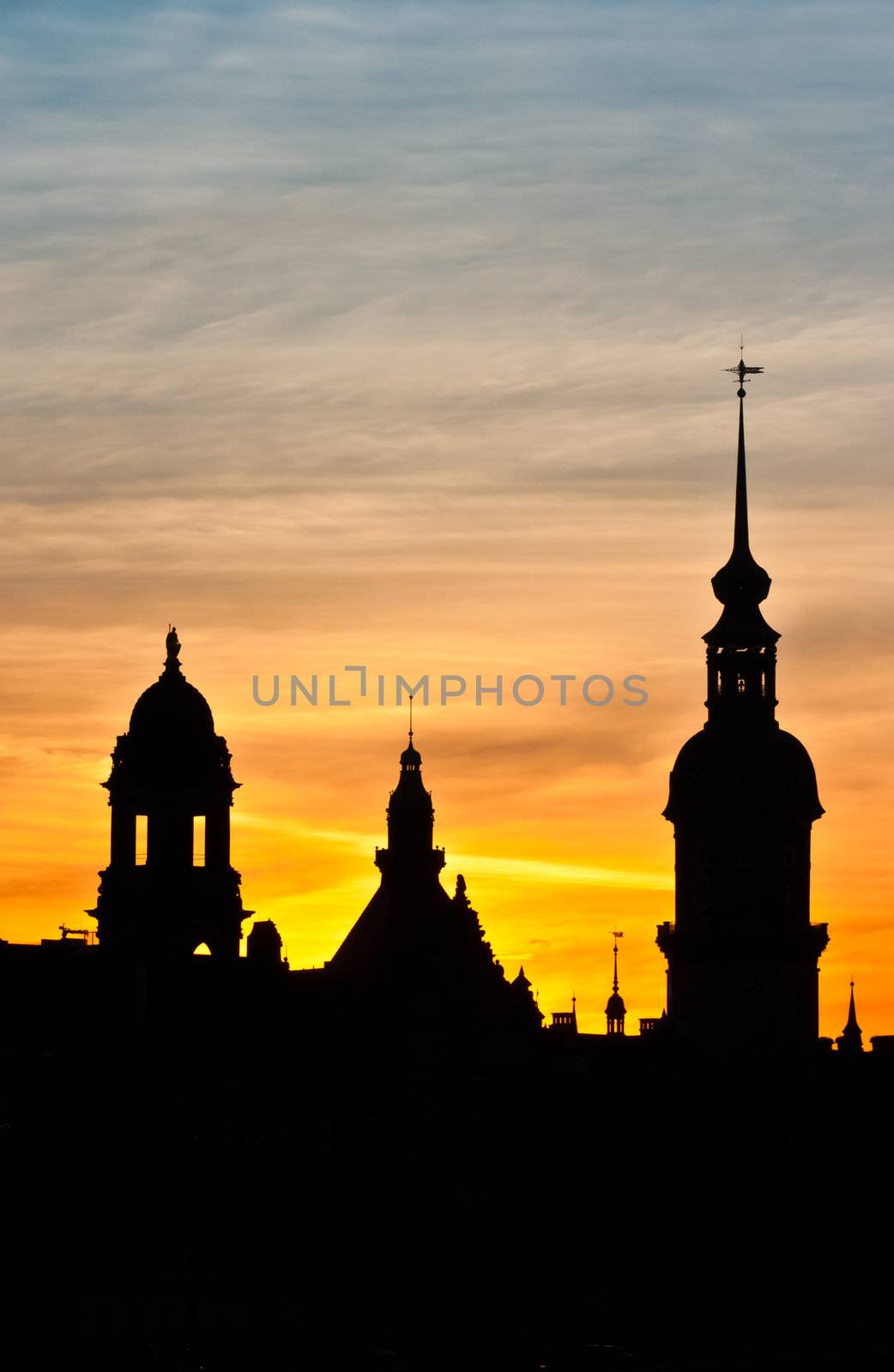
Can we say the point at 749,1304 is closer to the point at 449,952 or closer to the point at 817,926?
the point at 449,952

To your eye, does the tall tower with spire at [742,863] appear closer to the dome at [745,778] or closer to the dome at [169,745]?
the dome at [745,778]

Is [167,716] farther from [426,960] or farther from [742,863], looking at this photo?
[742,863]

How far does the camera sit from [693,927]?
181 meters

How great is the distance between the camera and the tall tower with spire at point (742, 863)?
180 m

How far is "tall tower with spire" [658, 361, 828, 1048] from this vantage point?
590ft

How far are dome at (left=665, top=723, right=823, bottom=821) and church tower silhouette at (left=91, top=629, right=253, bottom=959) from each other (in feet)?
149

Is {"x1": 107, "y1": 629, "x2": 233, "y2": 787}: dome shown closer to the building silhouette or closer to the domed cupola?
the building silhouette

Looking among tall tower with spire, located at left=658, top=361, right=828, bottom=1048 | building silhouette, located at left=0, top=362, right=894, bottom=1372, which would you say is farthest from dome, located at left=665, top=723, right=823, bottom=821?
building silhouette, located at left=0, top=362, right=894, bottom=1372

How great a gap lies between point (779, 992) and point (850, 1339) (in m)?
40.9

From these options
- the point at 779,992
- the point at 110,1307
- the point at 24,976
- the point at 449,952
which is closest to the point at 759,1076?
the point at 779,992

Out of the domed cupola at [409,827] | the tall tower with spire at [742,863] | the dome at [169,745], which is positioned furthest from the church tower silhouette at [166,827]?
the tall tower with spire at [742,863]

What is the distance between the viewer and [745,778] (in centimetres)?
17962

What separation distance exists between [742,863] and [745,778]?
12.5ft

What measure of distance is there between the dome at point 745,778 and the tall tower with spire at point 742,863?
0.04 m
